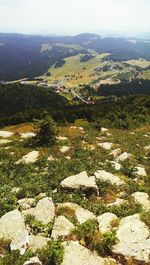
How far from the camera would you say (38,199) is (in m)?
19.7

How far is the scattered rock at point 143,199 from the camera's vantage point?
746 inches

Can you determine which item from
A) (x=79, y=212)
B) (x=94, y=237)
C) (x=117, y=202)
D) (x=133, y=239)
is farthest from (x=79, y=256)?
(x=117, y=202)

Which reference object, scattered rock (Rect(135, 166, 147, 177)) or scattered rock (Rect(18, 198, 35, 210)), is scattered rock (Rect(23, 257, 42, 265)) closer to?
scattered rock (Rect(18, 198, 35, 210))

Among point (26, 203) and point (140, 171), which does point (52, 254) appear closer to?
point (26, 203)

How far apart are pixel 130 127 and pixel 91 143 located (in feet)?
70.2

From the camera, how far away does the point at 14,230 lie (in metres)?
15.7

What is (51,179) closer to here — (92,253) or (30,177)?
(30,177)

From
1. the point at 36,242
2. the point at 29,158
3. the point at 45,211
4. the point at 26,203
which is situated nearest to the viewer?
the point at 36,242

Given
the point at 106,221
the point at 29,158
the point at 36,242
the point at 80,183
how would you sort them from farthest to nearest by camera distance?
the point at 29,158 < the point at 80,183 < the point at 106,221 < the point at 36,242

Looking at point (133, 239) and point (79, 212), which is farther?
point (79, 212)

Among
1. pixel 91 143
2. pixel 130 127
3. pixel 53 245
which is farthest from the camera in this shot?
pixel 130 127

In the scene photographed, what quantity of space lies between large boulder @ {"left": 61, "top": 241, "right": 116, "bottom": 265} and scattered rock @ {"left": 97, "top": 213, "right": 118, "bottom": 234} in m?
1.82

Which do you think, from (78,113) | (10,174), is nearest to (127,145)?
(10,174)

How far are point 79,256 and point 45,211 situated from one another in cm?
408
